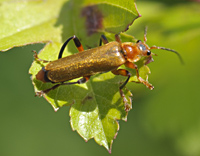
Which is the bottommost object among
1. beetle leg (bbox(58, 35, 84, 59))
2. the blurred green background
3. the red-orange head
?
the blurred green background

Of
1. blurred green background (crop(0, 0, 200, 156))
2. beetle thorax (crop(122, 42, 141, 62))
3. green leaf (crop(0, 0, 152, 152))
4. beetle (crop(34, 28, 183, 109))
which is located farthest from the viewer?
blurred green background (crop(0, 0, 200, 156))

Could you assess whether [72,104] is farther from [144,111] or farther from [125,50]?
[144,111]

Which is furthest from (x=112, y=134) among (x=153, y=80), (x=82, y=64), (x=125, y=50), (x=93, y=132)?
(x=153, y=80)

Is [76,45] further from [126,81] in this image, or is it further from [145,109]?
[145,109]

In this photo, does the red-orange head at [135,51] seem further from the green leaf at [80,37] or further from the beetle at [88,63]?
the green leaf at [80,37]

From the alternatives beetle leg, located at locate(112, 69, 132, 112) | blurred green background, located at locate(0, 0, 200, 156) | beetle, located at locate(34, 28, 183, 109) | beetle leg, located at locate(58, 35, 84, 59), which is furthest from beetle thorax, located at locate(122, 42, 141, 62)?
blurred green background, located at locate(0, 0, 200, 156)

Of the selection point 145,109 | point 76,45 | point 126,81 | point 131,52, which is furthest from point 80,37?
point 145,109

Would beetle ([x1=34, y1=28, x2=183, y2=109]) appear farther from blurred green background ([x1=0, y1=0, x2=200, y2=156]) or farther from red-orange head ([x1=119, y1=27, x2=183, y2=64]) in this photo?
blurred green background ([x1=0, y1=0, x2=200, y2=156])
